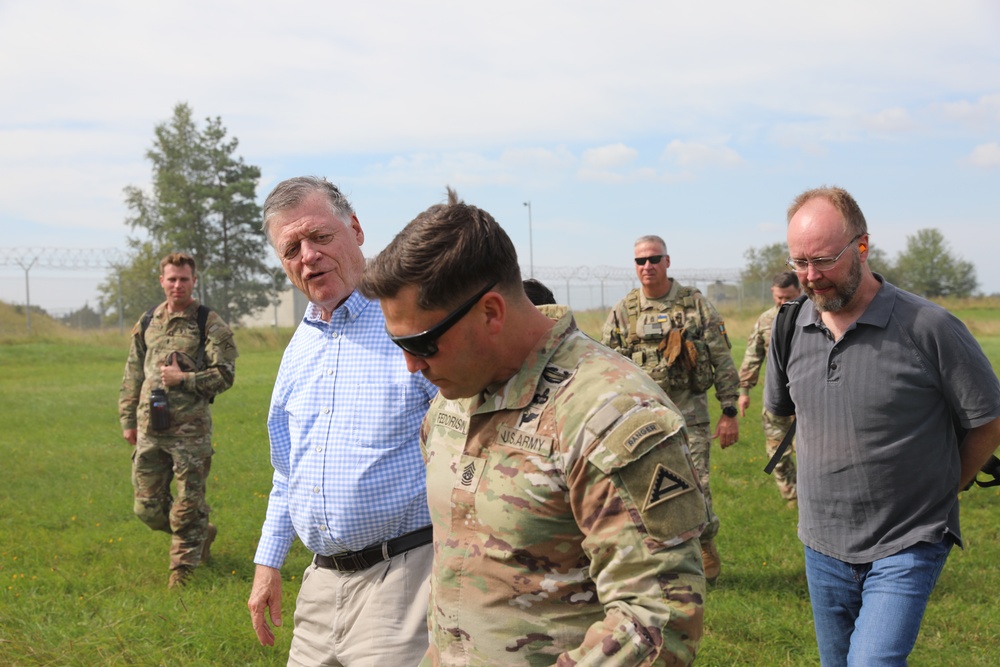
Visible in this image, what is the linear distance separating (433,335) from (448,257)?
0.18 metres

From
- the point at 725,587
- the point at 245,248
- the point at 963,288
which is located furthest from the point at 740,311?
the point at 963,288

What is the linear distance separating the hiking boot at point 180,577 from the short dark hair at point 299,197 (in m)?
4.21

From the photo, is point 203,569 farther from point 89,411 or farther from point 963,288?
point 963,288

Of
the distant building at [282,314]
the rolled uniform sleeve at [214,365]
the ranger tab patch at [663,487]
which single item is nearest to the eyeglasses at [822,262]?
the ranger tab patch at [663,487]

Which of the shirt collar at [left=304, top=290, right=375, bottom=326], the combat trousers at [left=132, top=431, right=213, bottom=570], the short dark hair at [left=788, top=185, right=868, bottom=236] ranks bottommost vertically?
the combat trousers at [left=132, top=431, right=213, bottom=570]

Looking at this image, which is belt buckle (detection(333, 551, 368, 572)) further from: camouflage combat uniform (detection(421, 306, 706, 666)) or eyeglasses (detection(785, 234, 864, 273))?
eyeglasses (detection(785, 234, 864, 273))

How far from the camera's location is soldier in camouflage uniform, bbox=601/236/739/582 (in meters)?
7.24

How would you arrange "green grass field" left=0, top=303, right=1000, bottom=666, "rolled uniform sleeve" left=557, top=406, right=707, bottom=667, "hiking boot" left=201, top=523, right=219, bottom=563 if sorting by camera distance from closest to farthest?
"rolled uniform sleeve" left=557, top=406, right=707, bottom=667 < "green grass field" left=0, top=303, right=1000, bottom=666 < "hiking boot" left=201, top=523, right=219, bottom=563

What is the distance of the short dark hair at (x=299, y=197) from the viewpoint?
3.44 metres

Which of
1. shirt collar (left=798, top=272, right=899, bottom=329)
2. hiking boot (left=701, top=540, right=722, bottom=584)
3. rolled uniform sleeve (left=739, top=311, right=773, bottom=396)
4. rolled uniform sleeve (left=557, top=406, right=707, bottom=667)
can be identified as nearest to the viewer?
rolled uniform sleeve (left=557, top=406, right=707, bottom=667)

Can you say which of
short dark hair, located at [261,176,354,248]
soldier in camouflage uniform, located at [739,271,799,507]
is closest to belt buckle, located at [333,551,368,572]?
short dark hair, located at [261,176,354,248]

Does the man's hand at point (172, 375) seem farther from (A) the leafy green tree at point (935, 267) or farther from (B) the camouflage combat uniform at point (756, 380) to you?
(A) the leafy green tree at point (935, 267)

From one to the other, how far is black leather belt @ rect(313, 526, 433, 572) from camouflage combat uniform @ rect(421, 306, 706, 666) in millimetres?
926

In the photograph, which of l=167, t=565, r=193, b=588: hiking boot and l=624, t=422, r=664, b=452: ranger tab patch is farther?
l=167, t=565, r=193, b=588: hiking boot
